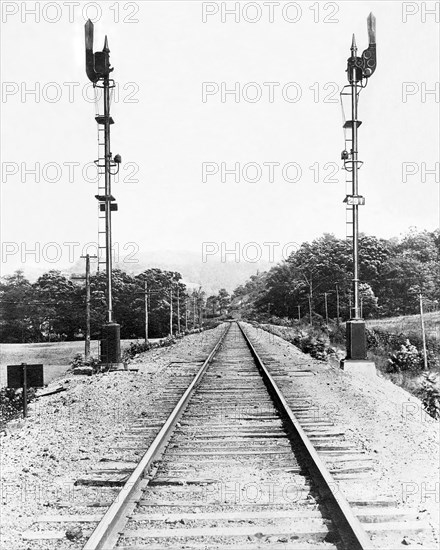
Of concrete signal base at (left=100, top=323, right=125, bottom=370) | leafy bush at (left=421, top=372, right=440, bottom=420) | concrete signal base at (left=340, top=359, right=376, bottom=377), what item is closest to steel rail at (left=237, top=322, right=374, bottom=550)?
leafy bush at (left=421, top=372, right=440, bottom=420)

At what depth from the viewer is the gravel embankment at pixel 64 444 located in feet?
15.8

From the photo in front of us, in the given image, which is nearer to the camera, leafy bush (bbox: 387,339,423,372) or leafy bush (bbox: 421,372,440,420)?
leafy bush (bbox: 421,372,440,420)

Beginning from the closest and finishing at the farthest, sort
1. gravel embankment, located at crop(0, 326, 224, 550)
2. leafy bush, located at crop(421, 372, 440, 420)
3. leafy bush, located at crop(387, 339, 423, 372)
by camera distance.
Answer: gravel embankment, located at crop(0, 326, 224, 550) < leafy bush, located at crop(421, 372, 440, 420) < leafy bush, located at crop(387, 339, 423, 372)

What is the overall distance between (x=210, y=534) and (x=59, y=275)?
65.9 metres

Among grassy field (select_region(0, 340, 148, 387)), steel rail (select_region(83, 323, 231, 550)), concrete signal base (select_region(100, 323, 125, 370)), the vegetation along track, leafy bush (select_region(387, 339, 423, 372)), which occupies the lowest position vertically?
grassy field (select_region(0, 340, 148, 387))

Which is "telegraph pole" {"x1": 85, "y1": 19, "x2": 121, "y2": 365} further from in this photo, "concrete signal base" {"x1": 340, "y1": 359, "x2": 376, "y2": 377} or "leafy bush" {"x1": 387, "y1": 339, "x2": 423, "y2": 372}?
"leafy bush" {"x1": 387, "y1": 339, "x2": 423, "y2": 372}

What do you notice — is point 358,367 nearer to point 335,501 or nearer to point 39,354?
point 335,501

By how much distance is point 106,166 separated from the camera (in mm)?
15273

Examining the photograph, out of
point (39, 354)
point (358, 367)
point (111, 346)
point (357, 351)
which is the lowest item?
point (39, 354)

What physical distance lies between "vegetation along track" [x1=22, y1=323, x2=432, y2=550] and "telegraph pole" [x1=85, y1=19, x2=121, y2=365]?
7465mm

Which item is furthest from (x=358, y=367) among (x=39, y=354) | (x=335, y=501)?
(x=39, y=354)

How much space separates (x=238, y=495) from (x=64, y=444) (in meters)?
2.93

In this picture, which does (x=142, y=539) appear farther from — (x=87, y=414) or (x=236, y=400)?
(x=236, y=400)

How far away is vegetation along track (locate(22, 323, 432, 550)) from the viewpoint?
408cm
